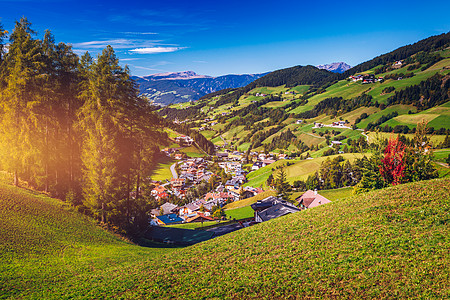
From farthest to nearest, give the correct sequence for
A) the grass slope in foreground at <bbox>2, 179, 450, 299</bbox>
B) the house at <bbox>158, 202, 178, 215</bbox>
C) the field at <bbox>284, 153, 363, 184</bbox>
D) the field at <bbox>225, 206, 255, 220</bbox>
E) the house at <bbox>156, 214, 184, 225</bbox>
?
the field at <bbox>284, 153, 363, 184</bbox> < the house at <bbox>158, 202, 178, 215</bbox> < the field at <bbox>225, 206, 255, 220</bbox> < the house at <bbox>156, 214, 184, 225</bbox> < the grass slope in foreground at <bbox>2, 179, 450, 299</bbox>

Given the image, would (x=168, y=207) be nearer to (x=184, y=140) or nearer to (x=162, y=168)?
(x=162, y=168)

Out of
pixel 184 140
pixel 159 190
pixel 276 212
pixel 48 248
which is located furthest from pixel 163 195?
pixel 184 140

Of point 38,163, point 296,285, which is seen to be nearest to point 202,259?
point 296,285

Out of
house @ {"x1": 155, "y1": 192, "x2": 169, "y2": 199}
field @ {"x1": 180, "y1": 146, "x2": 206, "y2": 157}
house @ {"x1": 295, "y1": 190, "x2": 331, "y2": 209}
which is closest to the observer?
house @ {"x1": 295, "y1": 190, "x2": 331, "y2": 209}

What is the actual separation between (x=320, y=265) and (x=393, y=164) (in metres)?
16.4

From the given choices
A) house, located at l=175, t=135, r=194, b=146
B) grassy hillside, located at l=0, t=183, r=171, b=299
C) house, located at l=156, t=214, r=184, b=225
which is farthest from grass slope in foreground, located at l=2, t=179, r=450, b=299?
house, located at l=175, t=135, r=194, b=146

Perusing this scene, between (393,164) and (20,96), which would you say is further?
(393,164)

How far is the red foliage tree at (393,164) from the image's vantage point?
19953mm

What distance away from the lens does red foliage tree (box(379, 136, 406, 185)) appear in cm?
1995

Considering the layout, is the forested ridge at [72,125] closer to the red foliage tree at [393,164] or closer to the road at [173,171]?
the red foliage tree at [393,164]

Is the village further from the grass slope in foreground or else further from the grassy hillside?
the grass slope in foreground

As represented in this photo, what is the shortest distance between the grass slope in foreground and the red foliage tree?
16.0 ft

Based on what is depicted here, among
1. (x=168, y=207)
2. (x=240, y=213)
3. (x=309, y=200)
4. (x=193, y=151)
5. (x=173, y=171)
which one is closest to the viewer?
(x=309, y=200)

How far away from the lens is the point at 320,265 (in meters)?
9.74
